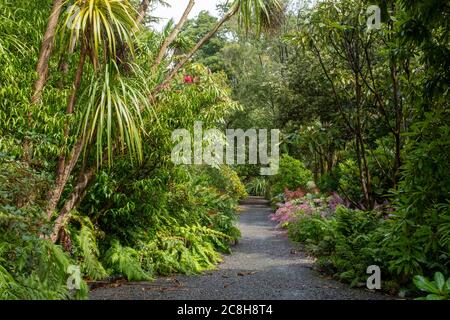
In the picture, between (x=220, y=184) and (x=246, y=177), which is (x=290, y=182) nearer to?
(x=220, y=184)

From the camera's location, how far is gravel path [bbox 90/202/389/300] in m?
4.24

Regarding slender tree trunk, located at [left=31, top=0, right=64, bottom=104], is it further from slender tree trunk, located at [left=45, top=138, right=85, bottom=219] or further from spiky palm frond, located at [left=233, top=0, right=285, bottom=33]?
spiky palm frond, located at [left=233, top=0, right=285, bottom=33]

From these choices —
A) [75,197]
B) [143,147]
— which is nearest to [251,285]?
[143,147]

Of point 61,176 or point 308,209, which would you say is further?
point 308,209

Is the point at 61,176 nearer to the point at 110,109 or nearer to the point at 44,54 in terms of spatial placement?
the point at 110,109

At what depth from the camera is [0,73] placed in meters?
4.04

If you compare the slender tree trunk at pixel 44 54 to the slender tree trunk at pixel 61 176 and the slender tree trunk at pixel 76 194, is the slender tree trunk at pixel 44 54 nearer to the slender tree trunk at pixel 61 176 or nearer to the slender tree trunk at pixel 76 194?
the slender tree trunk at pixel 61 176

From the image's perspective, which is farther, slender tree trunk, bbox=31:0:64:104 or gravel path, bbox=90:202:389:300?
slender tree trunk, bbox=31:0:64:104

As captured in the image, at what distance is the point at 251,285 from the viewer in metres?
4.79

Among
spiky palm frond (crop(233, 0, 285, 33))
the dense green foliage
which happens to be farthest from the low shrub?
spiky palm frond (crop(233, 0, 285, 33))

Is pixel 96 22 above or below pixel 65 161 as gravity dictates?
above

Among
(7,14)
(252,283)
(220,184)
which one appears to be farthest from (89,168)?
(220,184)

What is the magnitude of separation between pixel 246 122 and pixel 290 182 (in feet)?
16.6

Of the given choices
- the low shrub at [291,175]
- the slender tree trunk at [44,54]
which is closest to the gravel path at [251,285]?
the slender tree trunk at [44,54]
